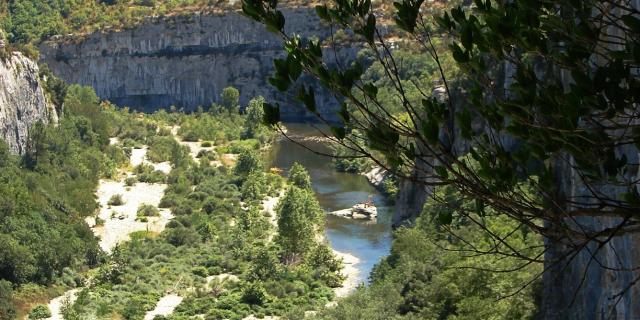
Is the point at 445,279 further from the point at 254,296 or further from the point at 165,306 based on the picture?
the point at 165,306

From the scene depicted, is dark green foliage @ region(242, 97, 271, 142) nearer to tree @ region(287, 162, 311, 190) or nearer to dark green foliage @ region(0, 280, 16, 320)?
tree @ region(287, 162, 311, 190)

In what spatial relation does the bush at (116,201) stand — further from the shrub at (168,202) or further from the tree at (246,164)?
the tree at (246,164)

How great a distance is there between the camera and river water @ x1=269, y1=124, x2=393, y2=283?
139 feet

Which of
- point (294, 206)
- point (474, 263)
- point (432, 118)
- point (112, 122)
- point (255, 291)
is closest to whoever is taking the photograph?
point (432, 118)

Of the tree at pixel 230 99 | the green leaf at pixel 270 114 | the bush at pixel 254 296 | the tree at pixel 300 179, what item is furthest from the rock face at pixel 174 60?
the green leaf at pixel 270 114

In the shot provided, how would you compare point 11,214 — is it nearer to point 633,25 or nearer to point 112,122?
point 112,122

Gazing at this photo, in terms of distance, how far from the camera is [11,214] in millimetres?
Result: 42969

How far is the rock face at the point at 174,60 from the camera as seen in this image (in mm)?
98125

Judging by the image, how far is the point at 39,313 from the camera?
33.4m

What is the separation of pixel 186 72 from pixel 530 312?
82.5 metres

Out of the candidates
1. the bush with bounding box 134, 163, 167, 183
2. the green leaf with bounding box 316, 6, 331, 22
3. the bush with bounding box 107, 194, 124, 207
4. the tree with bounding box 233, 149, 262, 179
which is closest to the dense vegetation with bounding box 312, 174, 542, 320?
the green leaf with bounding box 316, 6, 331, 22

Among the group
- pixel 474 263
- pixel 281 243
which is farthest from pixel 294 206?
pixel 474 263

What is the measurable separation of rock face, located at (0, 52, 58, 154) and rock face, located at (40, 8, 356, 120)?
4005 centimetres

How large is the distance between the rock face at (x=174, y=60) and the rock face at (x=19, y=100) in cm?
4005
